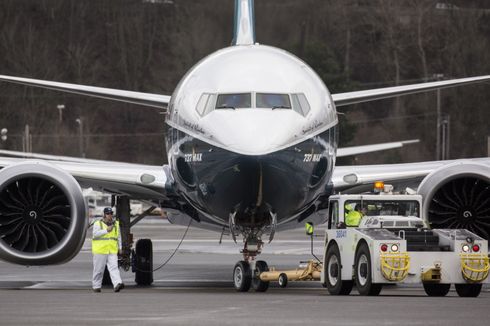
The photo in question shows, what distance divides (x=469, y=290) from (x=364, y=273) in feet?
5.34

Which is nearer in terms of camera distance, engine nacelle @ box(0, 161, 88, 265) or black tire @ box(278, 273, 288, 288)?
black tire @ box(278, 273, 288, 288)

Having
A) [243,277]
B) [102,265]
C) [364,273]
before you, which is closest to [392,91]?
[364,273]

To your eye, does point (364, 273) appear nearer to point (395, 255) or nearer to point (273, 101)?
point (395, 255)

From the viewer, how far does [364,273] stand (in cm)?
1977

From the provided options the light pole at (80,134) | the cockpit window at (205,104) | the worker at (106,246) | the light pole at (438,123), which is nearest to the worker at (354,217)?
the cockpit window at (205,104)

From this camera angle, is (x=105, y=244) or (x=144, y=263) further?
(x=144, y=263)

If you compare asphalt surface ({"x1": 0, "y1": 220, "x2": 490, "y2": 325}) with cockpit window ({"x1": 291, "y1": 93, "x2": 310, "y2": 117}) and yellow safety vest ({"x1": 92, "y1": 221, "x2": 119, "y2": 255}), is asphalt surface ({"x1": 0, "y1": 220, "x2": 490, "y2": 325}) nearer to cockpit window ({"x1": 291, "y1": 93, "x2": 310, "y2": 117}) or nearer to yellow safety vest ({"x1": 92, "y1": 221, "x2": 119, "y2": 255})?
yellow safety vest ({"x1": 92, "y1": 221, "x2": 119, "y2": 255})

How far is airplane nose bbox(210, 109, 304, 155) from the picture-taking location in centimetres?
1919

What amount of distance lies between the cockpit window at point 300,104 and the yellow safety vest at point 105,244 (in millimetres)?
4051

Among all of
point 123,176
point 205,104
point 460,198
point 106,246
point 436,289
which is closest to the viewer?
point 436,289

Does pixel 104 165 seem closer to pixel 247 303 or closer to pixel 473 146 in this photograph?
pixel 247 303

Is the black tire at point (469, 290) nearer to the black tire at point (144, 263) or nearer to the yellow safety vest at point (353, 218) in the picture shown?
the yellow safety vest at point (353, 218)

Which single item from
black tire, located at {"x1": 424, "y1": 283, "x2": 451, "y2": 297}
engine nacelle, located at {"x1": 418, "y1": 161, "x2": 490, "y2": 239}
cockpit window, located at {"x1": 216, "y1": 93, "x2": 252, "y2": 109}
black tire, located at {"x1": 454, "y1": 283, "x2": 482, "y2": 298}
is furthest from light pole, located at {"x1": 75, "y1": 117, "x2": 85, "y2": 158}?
black tire, located at {"x1": 454, "y1": 283, "x2": 482, "y2": 298}

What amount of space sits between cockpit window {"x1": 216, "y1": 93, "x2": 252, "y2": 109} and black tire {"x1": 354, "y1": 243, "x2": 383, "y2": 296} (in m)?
2.85
